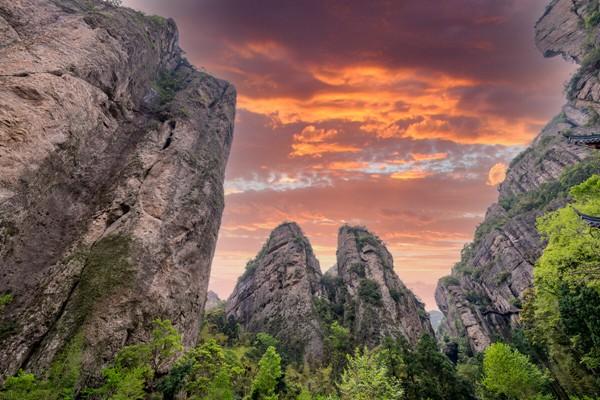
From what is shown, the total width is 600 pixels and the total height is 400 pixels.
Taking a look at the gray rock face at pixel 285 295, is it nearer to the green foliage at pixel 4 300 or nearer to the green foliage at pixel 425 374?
the green foliage at pixel 425 374

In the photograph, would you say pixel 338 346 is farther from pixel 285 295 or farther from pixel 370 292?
pixel 285 295

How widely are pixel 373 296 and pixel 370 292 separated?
1.11 meters

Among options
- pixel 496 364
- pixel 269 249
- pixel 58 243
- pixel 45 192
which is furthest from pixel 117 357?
pixel 269 249

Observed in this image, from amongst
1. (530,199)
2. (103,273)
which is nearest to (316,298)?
(103,273)

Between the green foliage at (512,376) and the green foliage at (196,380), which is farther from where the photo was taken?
the green foliage at (512,376)

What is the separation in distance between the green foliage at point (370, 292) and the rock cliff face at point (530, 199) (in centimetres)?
2312

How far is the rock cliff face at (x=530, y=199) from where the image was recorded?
54250mm

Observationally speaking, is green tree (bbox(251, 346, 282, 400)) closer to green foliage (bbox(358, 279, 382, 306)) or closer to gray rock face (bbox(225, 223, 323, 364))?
gray rock face (bbox(225, 223, 323, 364))

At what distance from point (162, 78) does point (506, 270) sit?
8410 centimetres

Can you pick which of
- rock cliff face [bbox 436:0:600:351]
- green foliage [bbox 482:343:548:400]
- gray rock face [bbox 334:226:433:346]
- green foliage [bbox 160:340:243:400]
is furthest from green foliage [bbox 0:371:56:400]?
rock cliff face [bbox 436:0:600:351]

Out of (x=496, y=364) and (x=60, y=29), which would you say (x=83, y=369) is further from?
(x=496, y=364)

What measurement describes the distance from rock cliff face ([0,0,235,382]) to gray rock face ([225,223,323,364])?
2695 centimetres

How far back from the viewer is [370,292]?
60.4 m

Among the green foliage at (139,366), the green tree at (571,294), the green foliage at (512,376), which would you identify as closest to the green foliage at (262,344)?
the green foliage at (139,366)
